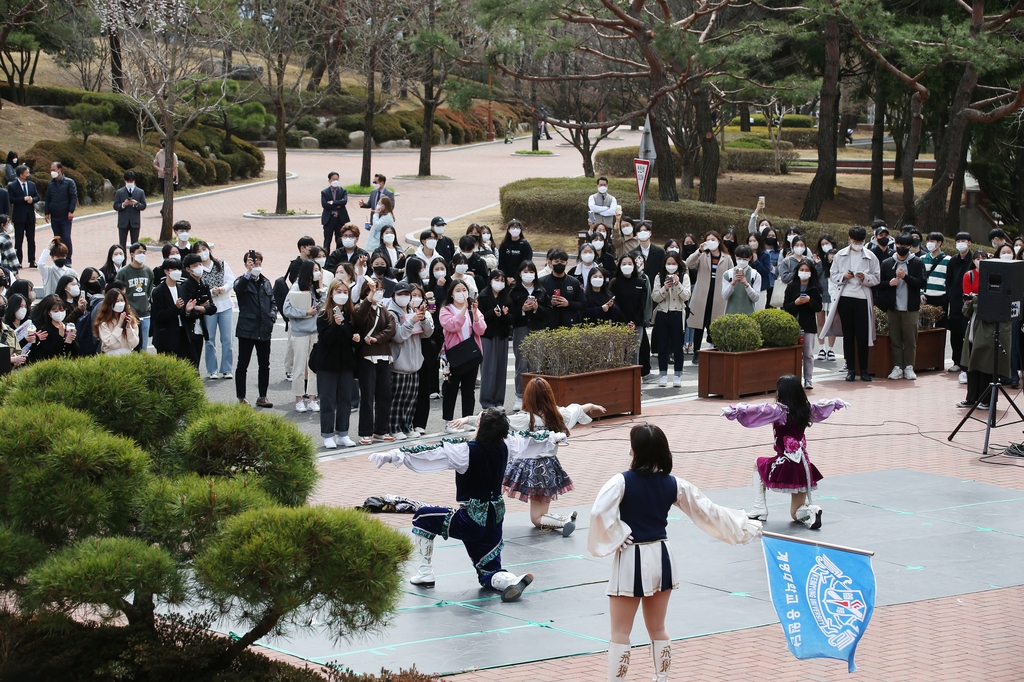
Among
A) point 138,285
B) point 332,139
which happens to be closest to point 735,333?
point 138,285

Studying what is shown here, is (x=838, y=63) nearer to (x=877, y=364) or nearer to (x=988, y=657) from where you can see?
(x=877, y=364)

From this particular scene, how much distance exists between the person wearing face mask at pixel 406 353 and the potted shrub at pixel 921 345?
7.20 meters

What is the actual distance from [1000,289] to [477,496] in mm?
7579

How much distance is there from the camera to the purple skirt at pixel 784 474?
9.82 m

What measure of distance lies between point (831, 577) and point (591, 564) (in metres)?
3.14

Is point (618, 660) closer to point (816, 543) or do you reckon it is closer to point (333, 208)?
point (816, 543)

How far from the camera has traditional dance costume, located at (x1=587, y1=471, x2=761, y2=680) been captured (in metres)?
6.51

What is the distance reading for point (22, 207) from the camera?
23.1m

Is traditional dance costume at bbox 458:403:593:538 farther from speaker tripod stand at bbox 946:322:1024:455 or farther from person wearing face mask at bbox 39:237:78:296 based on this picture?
person wearing face mask at bbox 39:237:78:296

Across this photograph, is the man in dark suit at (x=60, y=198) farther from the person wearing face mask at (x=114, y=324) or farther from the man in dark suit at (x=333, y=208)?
the person wearing face mask at (x=114, y=324)

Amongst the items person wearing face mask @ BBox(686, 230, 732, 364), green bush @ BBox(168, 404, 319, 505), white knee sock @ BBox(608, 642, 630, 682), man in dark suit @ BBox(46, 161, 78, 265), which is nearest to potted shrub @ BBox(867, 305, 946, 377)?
person wearing face mask @ BBox(686, 230, 732, 364)

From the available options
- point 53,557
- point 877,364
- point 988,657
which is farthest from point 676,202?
point 53,557

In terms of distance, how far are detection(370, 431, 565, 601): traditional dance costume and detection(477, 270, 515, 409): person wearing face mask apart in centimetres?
566

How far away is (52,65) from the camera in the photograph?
58.7 m
